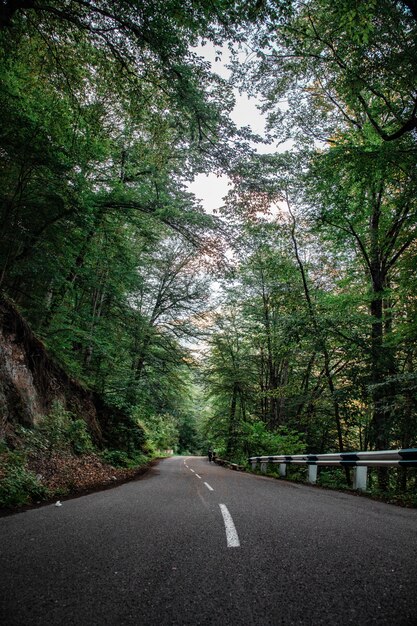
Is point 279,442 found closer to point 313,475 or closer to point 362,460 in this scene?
point 313,475

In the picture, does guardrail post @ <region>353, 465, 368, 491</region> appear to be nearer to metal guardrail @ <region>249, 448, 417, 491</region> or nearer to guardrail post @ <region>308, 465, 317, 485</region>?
metal guardrail @ <region>249, 448, 417, 491</region>

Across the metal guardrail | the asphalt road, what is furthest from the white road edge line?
the metal guardrail

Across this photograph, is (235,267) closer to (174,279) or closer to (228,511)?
(228,511)

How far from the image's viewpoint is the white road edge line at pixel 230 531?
3.31 m

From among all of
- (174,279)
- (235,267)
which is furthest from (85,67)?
(174,279)

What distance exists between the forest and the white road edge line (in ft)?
12.2

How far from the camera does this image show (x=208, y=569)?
2.66m

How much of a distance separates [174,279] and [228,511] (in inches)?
636

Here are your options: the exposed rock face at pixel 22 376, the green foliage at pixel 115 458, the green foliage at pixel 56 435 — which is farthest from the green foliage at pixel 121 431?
the exposed rock face at pixel 22 376

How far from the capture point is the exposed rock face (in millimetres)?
8125

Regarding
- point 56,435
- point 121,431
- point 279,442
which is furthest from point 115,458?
point 279,442

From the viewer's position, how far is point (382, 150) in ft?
21.4

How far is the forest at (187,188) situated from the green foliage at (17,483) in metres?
0.05

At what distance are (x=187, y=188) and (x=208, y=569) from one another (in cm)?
1288
